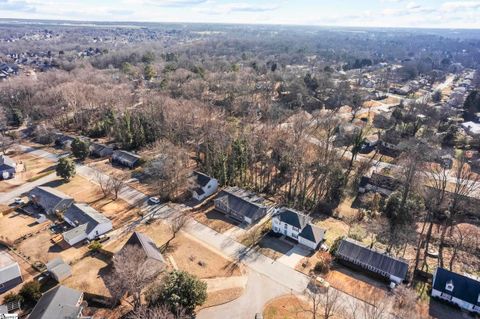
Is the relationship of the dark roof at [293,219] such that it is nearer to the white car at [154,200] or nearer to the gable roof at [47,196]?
the white car at [154,200]

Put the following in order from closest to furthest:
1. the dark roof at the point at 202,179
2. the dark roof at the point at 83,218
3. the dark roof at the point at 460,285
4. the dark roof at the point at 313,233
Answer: the dark roof at the point at 460,285 → the dark roof at the point at 313,233 → the dark roof at the point at 83,218 → the dark roof at the point at 202,179

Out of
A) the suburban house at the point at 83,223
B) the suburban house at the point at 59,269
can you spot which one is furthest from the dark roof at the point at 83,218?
the suburban house at the point at 59,269

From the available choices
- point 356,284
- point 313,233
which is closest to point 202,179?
point 313,233

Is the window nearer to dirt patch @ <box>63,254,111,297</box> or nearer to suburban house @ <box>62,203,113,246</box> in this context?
dirt patch @ <box>63,254,111,297</box>

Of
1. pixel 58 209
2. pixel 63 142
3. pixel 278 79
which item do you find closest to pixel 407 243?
pixel 58 209

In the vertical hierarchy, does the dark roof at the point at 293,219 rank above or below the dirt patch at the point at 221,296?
above

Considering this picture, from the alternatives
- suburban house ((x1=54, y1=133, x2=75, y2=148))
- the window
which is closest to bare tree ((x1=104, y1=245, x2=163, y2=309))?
the window

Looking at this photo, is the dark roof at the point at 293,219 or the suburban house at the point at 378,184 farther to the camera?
the suburban house at the point at 378,184
